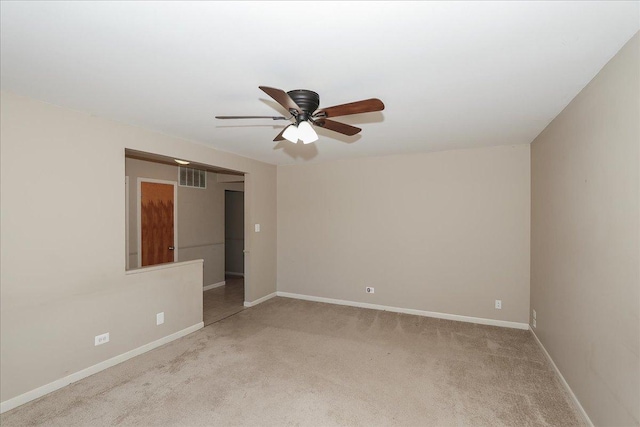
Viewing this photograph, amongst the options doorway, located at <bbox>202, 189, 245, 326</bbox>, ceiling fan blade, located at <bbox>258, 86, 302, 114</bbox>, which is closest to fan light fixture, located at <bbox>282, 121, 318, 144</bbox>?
ceiling fan blade, located at <bbox>258, 86, 302, 114</bbox>

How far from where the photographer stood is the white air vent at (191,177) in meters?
5.42

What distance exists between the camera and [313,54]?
68.9 inches

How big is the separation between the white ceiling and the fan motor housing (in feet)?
0.25

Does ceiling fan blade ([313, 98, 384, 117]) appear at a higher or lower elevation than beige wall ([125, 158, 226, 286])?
higher

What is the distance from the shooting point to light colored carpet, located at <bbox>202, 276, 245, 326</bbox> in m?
4.47

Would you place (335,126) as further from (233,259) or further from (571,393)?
(233,259)

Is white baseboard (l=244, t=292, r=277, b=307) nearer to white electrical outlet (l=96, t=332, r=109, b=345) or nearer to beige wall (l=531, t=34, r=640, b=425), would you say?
white electrical outlet (l=96, t=332, r=109, b=345)

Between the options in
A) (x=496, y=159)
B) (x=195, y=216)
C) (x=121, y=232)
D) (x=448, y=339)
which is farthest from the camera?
(x=195, y=216)

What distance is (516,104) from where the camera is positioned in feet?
8.37

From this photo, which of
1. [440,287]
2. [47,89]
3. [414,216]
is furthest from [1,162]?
[440,287]

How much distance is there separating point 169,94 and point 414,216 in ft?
11.7

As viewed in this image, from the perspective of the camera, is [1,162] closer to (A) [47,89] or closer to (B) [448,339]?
(A) [47,89]

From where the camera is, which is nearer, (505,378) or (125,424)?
(125,424)

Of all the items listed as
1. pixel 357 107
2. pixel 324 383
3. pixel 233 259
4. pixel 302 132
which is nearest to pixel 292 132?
pixel 302 132
